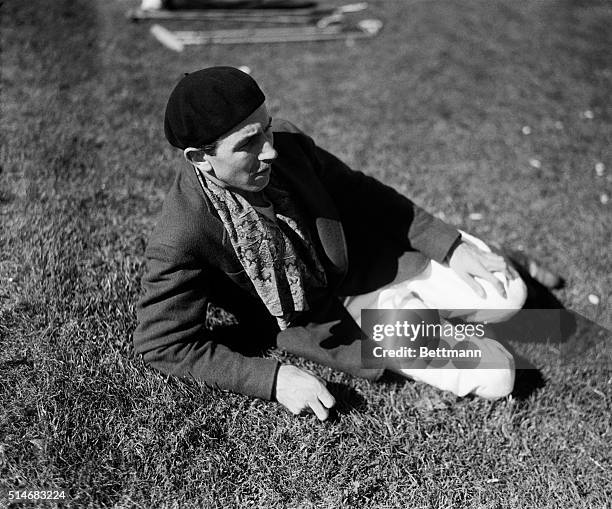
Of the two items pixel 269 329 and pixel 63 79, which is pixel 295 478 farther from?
pixel 63 79

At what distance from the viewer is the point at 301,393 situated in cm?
257

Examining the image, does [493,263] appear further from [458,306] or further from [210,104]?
[210,104]

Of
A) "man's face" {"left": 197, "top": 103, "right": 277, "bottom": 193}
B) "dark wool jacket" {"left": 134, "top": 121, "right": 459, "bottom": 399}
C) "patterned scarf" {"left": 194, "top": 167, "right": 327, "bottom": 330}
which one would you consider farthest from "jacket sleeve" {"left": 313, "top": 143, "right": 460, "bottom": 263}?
"man's face" {"left": 197, "top": 103, "right": 277, "bottom": 193}

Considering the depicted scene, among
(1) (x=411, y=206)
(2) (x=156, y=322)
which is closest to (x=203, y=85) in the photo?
(2) (x=156, y=322)

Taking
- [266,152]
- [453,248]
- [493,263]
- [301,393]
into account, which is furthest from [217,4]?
[301,393]

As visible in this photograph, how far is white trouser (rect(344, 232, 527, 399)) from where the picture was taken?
9.47 ft

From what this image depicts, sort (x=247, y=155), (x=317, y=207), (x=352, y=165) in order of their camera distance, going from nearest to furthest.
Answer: (x=247, y=155), (x=317, y=207), (x=352, y=165)

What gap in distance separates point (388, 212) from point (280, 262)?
2.47 ft

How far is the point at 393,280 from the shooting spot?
10.1 feet

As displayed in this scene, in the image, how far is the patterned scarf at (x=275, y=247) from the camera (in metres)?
2.40

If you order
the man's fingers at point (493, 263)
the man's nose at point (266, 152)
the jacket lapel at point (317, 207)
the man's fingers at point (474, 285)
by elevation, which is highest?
the man's nose at point (266, 152)

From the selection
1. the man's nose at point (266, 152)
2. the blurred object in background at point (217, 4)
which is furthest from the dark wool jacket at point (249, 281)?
the blurred object in background at point (217, 4)

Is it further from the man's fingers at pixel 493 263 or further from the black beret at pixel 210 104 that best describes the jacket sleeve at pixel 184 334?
the man's fingers at pixel 493 263

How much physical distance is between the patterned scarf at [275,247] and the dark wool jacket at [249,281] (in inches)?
2.2
